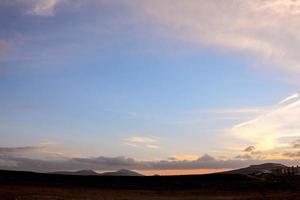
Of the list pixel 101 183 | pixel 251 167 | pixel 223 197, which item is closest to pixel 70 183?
pixel 101 183

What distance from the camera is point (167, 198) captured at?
54.6 meters

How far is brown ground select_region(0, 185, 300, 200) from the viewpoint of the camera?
50828 mm

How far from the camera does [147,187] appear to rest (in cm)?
6612

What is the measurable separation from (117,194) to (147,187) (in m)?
10.5

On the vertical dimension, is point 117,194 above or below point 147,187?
below

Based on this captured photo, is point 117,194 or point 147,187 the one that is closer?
point 117,194

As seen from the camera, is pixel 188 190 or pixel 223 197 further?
pixel 188 190

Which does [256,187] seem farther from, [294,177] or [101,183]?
[101,183]

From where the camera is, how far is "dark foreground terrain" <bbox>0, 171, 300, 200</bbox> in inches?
2109

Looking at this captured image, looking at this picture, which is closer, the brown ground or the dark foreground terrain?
the brown ground

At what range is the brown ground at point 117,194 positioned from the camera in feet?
167

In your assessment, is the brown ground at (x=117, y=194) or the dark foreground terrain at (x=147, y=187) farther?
the dark foreground terrain at (x=147, y=187)

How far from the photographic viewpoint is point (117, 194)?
56.2 meters

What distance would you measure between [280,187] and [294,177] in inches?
402
